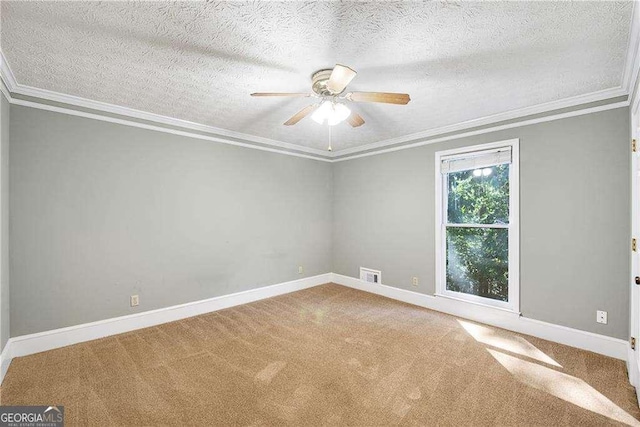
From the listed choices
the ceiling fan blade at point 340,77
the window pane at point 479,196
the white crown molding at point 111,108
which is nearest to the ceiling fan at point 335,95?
the ceiling fan blade at point 340,77

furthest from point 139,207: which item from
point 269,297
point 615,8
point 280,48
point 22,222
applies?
point 615,8

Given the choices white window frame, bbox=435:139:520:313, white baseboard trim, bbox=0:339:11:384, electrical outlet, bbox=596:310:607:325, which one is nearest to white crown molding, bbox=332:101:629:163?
white window frame, bbox=435:139:520:313

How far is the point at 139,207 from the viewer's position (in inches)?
128

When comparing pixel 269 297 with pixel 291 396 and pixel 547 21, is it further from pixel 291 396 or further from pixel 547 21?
pixel 547 21

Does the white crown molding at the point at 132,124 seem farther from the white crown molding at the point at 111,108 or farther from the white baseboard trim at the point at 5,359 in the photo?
the white baseboard trim at the point at 5,359

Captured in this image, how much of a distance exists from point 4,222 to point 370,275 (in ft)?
14.5

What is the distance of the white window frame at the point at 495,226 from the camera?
319 centimetres

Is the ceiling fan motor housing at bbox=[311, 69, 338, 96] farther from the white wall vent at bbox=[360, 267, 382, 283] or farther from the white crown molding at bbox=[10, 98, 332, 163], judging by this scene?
the white wall vent at bbox=[360, 267, 382, 283]

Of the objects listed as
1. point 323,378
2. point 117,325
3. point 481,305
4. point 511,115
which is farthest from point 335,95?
point 117,325

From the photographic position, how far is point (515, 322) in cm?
319

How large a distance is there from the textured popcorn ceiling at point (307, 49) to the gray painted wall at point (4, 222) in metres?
0.42

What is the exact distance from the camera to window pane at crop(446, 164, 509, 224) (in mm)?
3402

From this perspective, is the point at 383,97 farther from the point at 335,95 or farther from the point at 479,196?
the point at 479,196

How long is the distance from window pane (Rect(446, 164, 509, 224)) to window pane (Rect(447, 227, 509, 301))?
0.51ft
